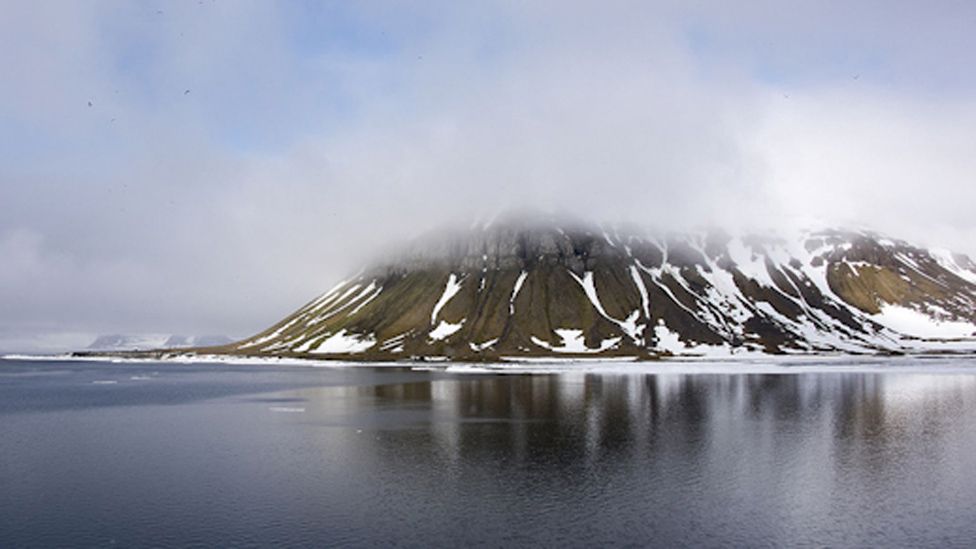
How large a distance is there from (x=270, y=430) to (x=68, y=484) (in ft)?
74.8

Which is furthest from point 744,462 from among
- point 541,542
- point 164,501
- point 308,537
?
point 164,501

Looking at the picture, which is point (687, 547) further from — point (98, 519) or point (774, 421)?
point (774, 421)

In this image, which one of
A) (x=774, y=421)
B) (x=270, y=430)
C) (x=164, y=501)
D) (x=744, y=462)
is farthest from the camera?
(x=774, y=421)

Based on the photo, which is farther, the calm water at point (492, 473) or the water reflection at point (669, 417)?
the water reflection at point (669, 417)

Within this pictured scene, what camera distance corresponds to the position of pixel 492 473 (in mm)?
46188

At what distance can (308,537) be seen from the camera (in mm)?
31922

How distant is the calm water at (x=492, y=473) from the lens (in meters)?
33.3

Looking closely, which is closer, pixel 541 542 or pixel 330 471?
pixel 541 542

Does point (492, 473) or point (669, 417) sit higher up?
point (492, 473)

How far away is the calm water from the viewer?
109ft

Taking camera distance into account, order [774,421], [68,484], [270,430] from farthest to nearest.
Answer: [774,421] → [270,430] → [68,484]

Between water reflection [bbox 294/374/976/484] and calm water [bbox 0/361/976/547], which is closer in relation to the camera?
calm water [bbox 0/361/976/547]

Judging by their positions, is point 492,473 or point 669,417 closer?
point 492,473

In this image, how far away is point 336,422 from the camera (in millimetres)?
71125
